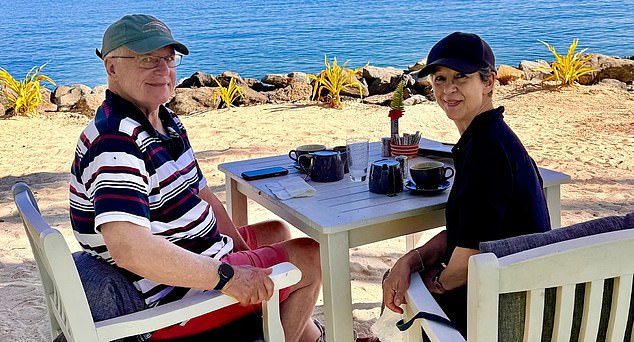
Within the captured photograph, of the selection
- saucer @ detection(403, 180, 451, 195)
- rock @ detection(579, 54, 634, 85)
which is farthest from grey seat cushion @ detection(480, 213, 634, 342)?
rock @ detection(579, 54, 634, 85)

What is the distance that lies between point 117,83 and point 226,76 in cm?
840

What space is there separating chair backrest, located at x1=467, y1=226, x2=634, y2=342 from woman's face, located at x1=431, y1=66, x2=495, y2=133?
0.79m

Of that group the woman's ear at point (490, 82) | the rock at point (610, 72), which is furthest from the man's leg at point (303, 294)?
the rock at point (610, 72)

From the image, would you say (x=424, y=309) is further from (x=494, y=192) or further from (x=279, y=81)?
(x=279, y=81)

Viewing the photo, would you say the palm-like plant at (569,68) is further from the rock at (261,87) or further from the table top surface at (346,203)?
the table top surface at (346,203)

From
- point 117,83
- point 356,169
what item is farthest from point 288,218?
point 117,83

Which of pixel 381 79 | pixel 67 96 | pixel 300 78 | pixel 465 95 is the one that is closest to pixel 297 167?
pixel 465 95

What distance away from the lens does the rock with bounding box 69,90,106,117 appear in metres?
8.95

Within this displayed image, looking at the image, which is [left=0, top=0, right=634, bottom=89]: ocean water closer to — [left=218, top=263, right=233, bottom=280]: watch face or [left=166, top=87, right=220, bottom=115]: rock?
[left=166, top=87, right=220, bottom=115]: rock

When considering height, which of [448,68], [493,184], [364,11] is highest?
[448,68]

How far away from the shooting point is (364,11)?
3706 cm

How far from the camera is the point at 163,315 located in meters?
1.75

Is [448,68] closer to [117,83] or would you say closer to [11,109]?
[117,83]

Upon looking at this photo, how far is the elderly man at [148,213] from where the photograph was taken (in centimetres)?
180
